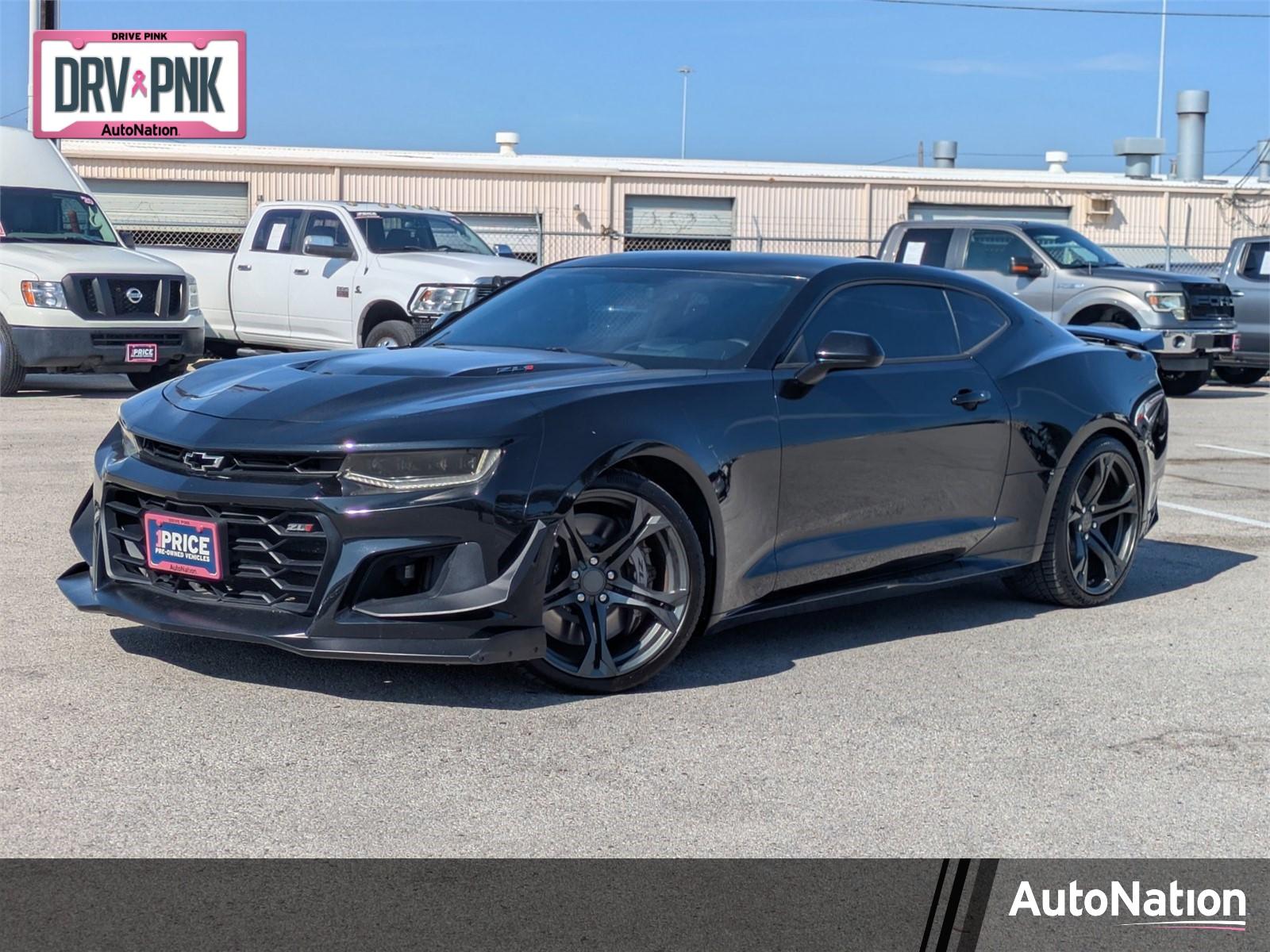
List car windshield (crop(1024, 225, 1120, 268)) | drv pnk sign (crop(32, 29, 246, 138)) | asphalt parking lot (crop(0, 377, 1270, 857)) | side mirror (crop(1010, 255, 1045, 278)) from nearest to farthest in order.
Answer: asphalt parking lot (crop(0, 377, 1270, 857))
side mirror (crop(1010, 255, 1045, 278))
car windshield (crop(1024, 225, 1120, 268))
drv pnk sign (crop(32, 29, 246, 138))

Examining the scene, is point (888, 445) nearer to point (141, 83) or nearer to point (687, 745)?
point (687, 745)

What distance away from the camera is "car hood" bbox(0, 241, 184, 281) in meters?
14.8

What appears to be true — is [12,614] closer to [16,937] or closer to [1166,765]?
[16,937]

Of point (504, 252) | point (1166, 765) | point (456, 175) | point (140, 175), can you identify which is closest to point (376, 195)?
point (456, 175)

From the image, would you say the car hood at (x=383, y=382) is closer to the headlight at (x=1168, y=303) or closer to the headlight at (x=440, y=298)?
the headlight at (x=440, y=298)

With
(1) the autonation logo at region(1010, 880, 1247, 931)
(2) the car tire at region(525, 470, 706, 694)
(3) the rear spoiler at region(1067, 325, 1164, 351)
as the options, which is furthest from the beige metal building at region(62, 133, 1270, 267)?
(1) the autonation logo at region(1010, 880, 1247, 931)

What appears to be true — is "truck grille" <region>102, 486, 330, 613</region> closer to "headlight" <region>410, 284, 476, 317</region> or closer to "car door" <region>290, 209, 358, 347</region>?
"headlight" <region>410, 284, 476, 317</region>

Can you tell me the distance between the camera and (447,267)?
50.2 feet

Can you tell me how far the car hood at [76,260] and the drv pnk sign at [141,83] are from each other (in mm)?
5970

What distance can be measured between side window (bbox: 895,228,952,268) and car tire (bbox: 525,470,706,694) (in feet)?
46.3

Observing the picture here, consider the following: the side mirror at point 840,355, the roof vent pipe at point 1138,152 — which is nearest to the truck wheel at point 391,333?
the side mirror at point 840,355

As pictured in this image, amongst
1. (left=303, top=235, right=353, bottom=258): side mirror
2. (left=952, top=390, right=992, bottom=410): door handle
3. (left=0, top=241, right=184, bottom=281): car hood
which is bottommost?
(left=952, top=390, right=992, bottom=410): door handle

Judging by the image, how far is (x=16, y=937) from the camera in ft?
10.6

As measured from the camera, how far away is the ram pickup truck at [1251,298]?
66.2ft
